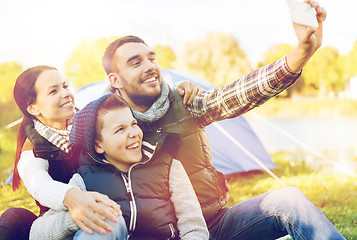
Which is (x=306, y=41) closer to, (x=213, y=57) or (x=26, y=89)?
(x=26, y=89)

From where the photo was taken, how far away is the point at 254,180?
13.8 ft

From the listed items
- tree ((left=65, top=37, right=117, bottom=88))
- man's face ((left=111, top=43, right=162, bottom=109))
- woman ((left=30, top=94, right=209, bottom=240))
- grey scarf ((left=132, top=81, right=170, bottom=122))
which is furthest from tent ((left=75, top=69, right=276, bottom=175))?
woman ((left=30, top=94, right=209, bottom=240))

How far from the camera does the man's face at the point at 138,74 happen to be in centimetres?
192

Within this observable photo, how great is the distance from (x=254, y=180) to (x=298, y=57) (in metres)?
2.87

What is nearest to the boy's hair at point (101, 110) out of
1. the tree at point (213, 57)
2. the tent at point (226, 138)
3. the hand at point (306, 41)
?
the hand at point (306, 41)

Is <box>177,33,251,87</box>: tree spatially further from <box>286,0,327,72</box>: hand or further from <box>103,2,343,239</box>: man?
<box>286,0,327,72</box>: hand

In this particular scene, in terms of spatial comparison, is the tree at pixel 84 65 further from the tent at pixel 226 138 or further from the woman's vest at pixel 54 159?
the woman's vest at pixel 54 159

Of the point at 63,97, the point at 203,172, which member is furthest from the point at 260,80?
the point at 63,97

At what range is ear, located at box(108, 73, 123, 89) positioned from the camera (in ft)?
6.66

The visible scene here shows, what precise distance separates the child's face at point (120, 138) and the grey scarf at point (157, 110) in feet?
0.54

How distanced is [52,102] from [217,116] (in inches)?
33.6

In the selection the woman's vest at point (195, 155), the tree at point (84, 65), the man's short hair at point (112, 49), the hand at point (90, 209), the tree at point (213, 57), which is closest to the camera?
the hand at point (90, 209)

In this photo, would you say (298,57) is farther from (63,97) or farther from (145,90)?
(63,97)

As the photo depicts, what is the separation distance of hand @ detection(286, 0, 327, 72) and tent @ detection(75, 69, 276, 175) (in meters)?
2.39
